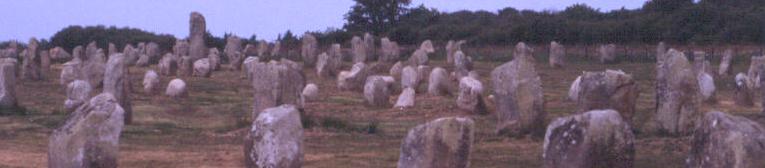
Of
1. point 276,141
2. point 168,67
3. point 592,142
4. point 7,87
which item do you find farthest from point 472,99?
point 168,67

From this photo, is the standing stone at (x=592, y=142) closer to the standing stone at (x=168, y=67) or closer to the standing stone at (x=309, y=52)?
the standing stone at (x=168, y=67)

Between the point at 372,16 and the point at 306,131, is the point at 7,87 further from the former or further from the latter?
the point at 372,16

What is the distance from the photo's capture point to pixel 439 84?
3009 centimetres

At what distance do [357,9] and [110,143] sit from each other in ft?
205

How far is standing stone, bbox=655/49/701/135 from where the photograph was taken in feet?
63.0

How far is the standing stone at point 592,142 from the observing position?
11.4m

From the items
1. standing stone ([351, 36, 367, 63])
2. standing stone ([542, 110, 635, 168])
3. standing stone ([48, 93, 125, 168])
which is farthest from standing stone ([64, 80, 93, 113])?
standing stone ([351, 36, 367, 63])

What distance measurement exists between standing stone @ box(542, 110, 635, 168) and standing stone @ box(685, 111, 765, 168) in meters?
0.89

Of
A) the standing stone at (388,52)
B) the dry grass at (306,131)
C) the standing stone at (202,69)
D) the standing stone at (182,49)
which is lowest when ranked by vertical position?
the dry grass at (306,131)

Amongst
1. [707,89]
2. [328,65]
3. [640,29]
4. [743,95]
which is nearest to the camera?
[743,95]

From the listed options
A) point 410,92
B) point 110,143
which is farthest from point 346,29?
point 110,143

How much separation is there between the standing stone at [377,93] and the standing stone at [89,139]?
1431 cm

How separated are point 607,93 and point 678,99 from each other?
1.29m

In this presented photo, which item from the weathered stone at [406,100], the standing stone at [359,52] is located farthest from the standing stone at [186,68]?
the weathered stone at [406,100]
